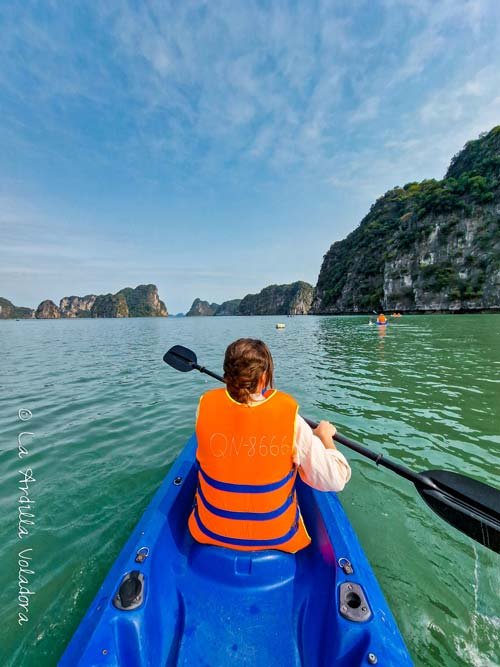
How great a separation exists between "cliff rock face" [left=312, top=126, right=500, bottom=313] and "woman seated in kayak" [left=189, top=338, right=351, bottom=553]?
232ft

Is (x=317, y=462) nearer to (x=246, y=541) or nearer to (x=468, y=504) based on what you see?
(x=246, y=541)

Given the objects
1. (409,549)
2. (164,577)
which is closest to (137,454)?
(164,577)

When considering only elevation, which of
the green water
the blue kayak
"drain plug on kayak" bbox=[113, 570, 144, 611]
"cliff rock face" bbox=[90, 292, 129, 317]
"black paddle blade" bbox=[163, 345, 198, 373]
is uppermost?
"cliff rock face" bbox=[90, 292, 129, 317]

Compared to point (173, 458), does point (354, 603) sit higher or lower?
higher

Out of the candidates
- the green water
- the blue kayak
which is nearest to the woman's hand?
the blue kayak

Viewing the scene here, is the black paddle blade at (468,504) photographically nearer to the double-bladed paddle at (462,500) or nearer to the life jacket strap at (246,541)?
the double-bladed paddle at (462,500)

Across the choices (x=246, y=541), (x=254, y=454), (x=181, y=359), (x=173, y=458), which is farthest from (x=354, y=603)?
(x=181, y=359)

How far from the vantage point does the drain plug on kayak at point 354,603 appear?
68.9 inches

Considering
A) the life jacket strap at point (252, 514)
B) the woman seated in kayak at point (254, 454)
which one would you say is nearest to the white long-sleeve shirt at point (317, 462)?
the woman seated in kayak at point (254, 454)

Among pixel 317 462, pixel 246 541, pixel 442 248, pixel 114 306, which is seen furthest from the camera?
pixel 114 306

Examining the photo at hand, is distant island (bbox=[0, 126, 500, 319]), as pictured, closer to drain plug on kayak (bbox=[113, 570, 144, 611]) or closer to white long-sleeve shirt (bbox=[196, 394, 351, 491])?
white long-sleeve shirt (bbox=[196, 394, 351, 491])

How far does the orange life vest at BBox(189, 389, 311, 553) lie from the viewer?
192 cm

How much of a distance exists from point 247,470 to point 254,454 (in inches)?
5.1

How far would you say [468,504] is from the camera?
2510 mm
